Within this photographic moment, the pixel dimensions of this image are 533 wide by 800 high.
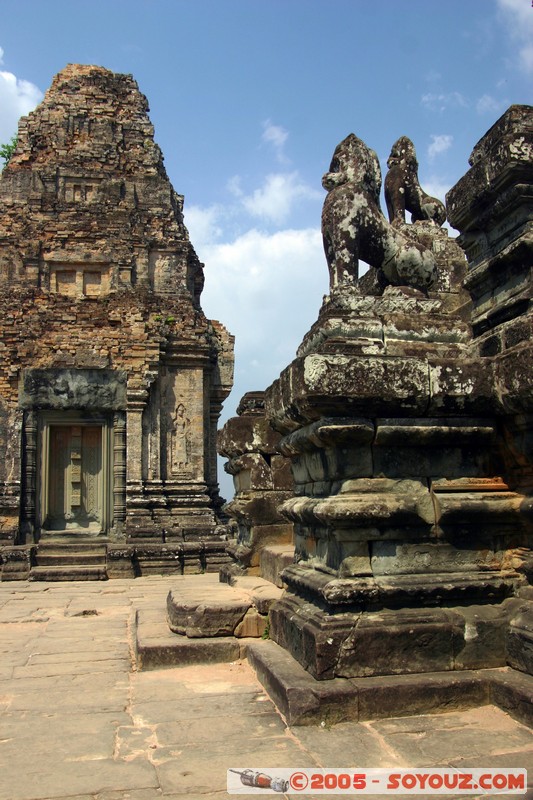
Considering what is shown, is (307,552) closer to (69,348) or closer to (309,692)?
(309,692)

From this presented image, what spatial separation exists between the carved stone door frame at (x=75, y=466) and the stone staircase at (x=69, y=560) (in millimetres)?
411

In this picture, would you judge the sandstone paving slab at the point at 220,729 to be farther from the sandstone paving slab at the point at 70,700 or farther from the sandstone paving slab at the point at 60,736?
the sandstone paving slab at the point at 70,700

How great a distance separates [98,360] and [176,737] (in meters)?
12.2

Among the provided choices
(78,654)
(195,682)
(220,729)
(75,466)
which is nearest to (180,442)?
(75,466)

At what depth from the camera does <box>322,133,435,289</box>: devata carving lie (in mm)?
4926

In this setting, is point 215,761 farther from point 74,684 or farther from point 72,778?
point 74,684

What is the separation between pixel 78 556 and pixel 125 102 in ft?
35.6

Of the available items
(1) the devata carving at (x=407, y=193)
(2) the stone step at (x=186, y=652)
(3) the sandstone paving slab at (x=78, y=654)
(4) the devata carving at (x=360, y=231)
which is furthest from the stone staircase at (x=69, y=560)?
(4) the devata carving at (x=360, y=231)

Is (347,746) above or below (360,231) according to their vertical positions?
below

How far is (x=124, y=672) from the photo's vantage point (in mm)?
4918

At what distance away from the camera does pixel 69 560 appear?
45.3ft

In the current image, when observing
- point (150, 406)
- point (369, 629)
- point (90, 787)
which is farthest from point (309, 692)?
point (150, 406)

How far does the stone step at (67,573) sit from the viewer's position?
13055mm

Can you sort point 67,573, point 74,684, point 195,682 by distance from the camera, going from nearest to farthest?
point 195,682 → point 74,684 → point 67,573
